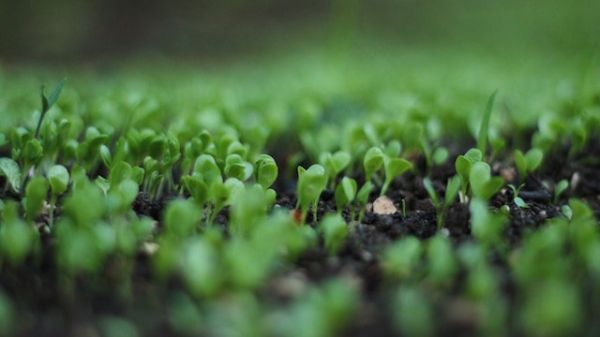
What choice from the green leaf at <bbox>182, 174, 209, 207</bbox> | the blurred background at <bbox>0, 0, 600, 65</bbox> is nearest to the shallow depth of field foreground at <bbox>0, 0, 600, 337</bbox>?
the green leaf at <bbox>182, 174, 209, 207</bbox>

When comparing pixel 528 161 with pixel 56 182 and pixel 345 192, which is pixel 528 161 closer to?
pixel 345 192

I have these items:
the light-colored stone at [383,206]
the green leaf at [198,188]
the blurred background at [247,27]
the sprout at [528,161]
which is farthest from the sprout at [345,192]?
the blurred background at [247,27]

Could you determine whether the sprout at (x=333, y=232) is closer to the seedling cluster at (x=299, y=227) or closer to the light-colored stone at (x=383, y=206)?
the seedling cluster at (x=299, y=227)

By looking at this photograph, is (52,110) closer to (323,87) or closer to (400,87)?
(323,87)

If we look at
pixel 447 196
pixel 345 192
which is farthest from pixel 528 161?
pixel 345 192

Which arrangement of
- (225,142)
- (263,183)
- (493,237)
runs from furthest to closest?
(225,142)
(263,183)
(493,237)

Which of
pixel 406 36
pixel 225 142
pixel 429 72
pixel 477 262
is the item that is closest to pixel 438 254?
pixel 477 262
